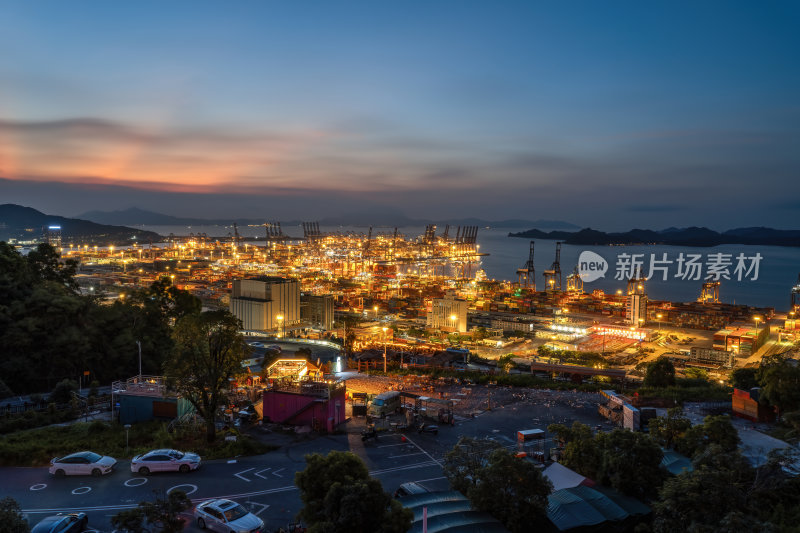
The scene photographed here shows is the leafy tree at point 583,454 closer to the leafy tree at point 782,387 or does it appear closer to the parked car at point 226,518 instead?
the parked car at point 226,518

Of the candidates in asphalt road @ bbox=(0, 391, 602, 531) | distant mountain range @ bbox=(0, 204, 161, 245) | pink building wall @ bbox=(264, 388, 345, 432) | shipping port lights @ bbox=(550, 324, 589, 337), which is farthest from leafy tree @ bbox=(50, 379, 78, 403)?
distant mountain range @ bbox=(0, 204, 161, 245)

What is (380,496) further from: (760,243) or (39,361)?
(760,243)

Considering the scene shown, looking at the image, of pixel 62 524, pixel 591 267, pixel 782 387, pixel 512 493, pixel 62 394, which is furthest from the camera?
pixel 591 267

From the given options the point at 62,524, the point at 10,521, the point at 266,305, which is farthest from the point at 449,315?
the point at 10,521

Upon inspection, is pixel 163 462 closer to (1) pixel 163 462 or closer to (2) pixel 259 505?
(1) pixel 163 462

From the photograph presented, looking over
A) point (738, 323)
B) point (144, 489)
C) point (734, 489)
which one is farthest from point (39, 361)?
point (738, 323)

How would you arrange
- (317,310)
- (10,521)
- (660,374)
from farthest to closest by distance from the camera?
(317,310), (660,374), (10,521)
